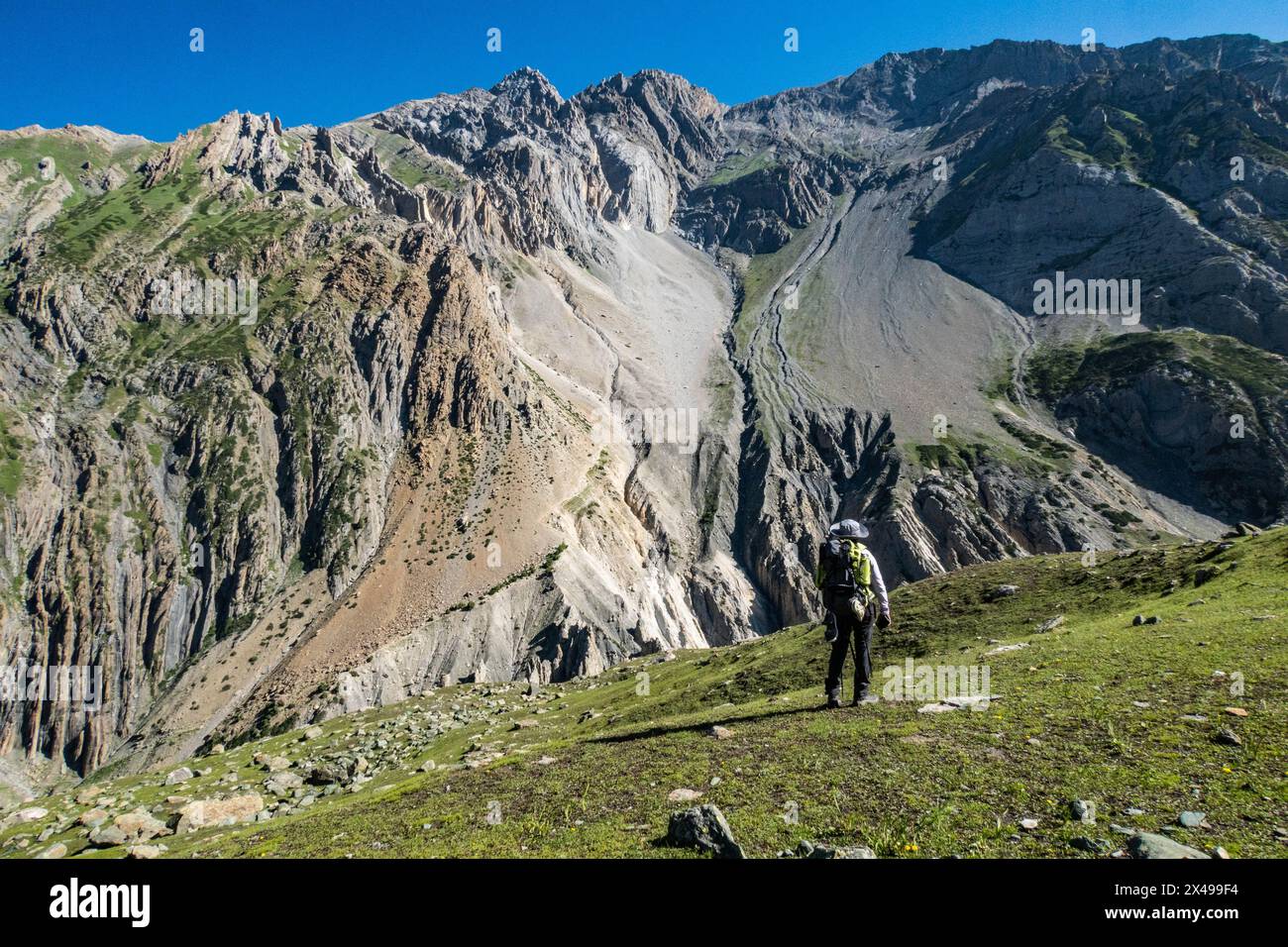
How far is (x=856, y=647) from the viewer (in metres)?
14.3

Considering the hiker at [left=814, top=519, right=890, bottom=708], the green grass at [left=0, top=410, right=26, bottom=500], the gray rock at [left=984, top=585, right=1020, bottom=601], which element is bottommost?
the gray rock at [left=984, top=585, right=1020, bottom=601]

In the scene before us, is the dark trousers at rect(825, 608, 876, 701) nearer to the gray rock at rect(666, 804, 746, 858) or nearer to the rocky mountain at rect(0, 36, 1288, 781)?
the gray rock at rect(666, 804, 746, 858)

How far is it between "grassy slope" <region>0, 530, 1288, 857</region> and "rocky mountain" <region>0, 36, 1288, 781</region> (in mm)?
48036

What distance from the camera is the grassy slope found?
7137mm

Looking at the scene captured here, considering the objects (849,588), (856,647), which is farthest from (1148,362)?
Answer: (849,588)

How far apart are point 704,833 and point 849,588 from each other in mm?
7330

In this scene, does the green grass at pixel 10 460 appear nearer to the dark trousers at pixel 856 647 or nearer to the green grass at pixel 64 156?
the green grass at pixel 64 156

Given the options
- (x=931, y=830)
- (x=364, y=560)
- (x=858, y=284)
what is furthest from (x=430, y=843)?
(x=858, y=284)

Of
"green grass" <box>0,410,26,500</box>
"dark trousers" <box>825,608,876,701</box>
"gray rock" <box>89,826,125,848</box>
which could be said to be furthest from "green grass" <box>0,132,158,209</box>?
"dark trousers" <box>825,608,876,701</box>

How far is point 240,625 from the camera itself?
67.4 metres

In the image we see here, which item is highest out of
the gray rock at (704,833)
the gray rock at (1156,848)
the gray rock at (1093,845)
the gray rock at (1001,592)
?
the gray rock at (1156,848)

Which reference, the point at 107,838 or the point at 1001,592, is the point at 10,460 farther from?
the point at 1001,592

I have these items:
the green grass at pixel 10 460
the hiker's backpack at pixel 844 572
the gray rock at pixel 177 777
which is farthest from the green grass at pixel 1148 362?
the green grass at pixel 10 460

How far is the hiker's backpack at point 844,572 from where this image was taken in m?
13.3
